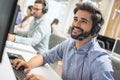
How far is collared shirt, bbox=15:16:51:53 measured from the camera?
2.48m

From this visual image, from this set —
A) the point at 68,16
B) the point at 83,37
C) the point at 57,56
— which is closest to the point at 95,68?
the point at 83,37

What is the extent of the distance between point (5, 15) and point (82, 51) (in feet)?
2.70

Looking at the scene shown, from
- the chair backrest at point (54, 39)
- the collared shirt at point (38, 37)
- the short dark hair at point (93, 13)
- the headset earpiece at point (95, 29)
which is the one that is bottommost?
the chair backrest at point (54, 39)

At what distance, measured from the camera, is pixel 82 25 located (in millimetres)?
1707

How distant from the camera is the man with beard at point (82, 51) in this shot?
1.51 m

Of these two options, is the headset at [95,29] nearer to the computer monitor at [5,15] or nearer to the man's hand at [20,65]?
the man's hand at [20,65]

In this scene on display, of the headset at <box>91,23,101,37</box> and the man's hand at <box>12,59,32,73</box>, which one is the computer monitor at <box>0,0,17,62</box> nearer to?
the man's hand at <box>12,59,32,73</box>

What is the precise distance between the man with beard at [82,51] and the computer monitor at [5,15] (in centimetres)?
50

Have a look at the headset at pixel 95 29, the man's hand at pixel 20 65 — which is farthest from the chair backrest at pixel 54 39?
the man's hand at pixel 20 65

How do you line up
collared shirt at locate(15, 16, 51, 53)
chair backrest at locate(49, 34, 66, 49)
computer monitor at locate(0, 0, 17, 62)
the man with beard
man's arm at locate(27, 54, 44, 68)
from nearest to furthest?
computer monitor at locate(0, 0, 17, 62) → the man with beard → man's arm at locate(27, 54, 44, 68) → collared shirt at locate(15, 16, 51, 53) → chair backrest at locate(49, 34, 66, 49)

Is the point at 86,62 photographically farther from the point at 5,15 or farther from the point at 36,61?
the point at 5,15

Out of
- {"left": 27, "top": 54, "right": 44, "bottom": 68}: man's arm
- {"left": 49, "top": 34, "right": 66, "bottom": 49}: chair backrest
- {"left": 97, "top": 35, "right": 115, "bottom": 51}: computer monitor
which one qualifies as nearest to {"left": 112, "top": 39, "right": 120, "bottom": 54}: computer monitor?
{"left": 97, "top": 35, "right": 115, "bottom": 51}: computer monitor

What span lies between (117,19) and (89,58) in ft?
20.0

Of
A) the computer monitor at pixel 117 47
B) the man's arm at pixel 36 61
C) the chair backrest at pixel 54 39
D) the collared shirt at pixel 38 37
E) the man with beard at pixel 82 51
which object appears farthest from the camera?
the computer monitor at pixel 117 47
